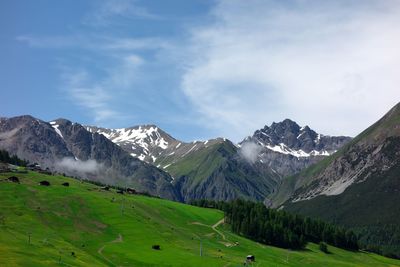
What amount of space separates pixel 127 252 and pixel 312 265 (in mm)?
74413

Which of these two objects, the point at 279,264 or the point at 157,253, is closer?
the point at 157,253

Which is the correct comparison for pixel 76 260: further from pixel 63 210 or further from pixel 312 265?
pixel 312 265

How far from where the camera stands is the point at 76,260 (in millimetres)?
118562

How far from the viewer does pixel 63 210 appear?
195 m

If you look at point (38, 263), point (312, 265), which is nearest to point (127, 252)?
point (38, 263)

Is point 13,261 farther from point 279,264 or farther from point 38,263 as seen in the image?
point 279,264

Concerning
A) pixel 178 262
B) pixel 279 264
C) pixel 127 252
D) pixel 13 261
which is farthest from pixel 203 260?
pixel 13 261

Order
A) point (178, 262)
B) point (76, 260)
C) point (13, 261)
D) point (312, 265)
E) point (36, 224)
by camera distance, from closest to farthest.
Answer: point (13, 261) < point (76, 260) < point (178, 262) < point (36, 224) < point (312, 265)

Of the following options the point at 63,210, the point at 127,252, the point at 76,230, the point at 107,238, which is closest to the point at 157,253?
the point at 127,252

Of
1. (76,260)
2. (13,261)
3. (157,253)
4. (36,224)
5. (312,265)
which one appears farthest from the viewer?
(312,265)

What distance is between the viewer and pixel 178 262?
471ft

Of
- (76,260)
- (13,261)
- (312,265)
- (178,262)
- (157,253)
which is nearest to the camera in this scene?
(13,261)

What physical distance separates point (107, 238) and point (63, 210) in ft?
107

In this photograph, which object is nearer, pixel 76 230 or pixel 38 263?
pixel 38 263
